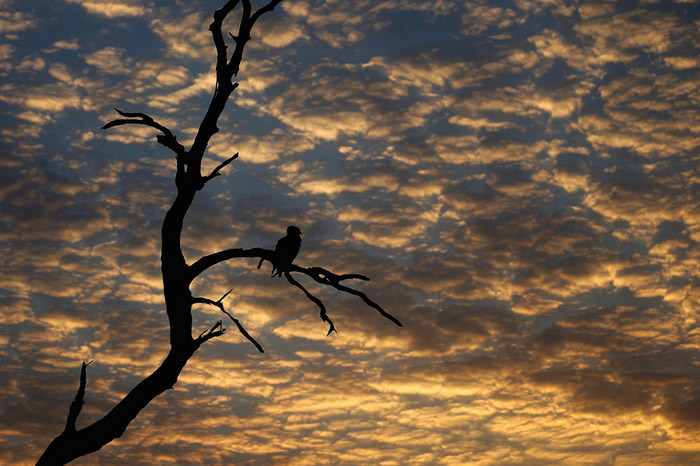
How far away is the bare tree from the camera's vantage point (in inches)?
283

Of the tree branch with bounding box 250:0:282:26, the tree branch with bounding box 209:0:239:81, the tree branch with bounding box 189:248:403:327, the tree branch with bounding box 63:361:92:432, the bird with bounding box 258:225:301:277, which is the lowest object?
the tree branch with bounding box 63:361:92:432

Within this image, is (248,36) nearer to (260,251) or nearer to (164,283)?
(260,251)

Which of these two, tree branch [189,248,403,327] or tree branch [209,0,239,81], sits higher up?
tree branch [209,0,239,81]

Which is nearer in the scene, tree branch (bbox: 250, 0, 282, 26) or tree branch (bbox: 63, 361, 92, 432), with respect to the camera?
tree branch (bbox: 63, 361, 92, 432)

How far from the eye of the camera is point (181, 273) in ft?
25.0

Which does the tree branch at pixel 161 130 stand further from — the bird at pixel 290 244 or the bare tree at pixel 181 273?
the bird at pixel 290 244

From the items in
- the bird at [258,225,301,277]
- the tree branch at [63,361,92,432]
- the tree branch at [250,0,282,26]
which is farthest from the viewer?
the bird at [258,225,301,277]

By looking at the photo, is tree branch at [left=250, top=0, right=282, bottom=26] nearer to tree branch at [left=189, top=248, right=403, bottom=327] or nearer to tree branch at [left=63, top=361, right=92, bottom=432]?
tree branch at [left=189, top=248, right=403, bottom=327]

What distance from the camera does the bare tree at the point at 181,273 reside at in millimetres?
7188

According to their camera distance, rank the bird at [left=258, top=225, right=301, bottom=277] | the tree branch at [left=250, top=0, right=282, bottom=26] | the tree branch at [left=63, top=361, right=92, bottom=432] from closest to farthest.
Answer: the tree branch at [left=63, top=361, right=92, bottom=432]
the tree branch at [left=250, top=0, right=282, bottom=26]
the bird at [left=258, top=225, right=301, bottom=277]

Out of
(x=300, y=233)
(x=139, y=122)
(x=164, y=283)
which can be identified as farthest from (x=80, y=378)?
(x=300, y=233)

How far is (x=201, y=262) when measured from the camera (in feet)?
25.4

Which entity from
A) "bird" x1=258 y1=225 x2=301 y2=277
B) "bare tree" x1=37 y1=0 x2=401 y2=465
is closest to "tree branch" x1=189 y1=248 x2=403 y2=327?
"bare tree" x1=37 y1=0 x2=401 y2=465

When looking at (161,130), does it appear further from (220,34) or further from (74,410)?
(74,410)
